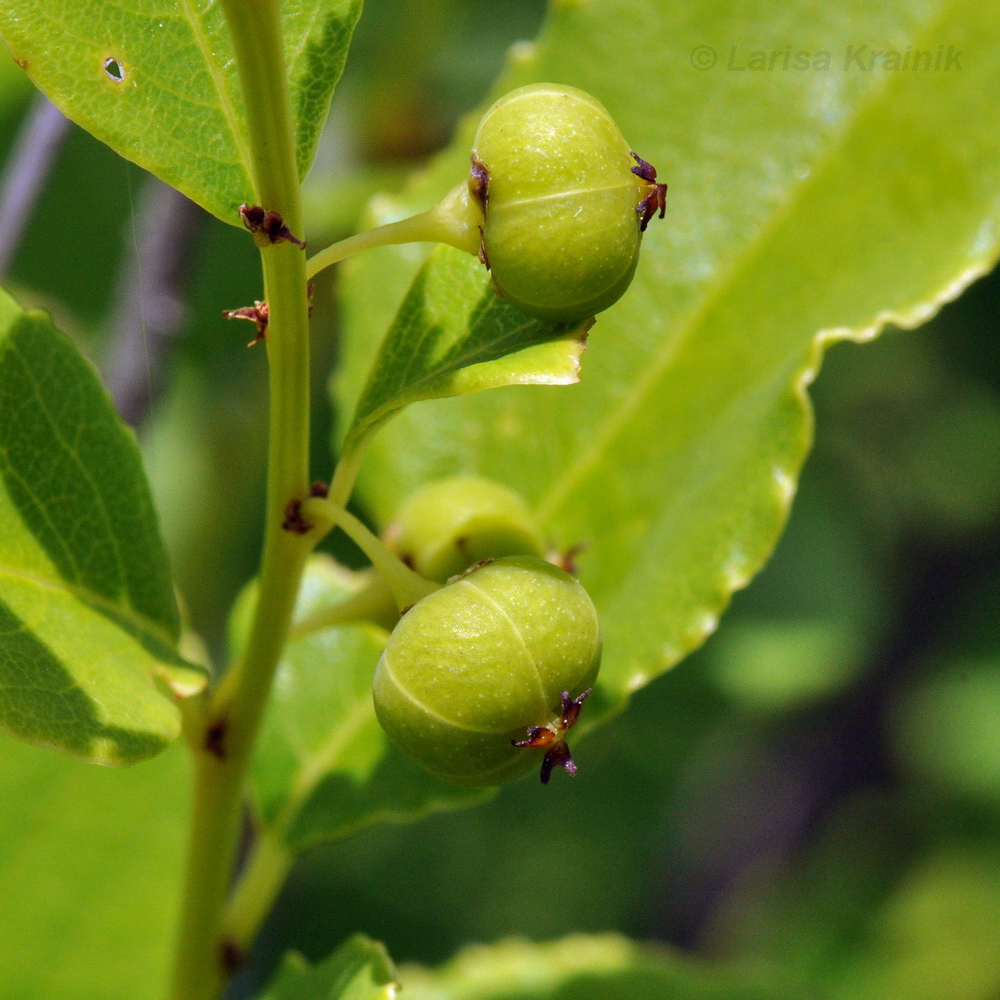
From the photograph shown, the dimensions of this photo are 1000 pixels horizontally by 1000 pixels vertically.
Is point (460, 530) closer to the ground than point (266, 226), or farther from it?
closer to the ground

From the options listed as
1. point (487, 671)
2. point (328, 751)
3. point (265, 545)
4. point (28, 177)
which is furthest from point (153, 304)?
point (487, 671)

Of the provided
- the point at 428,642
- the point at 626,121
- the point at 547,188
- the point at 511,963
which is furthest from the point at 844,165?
the point at 511,963

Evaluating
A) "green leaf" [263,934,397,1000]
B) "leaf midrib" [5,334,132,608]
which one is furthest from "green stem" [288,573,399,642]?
"green leaf" [263,934,397,1000]

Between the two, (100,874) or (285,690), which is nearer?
(285,690)

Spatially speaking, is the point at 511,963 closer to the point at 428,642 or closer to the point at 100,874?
the point at 100,874

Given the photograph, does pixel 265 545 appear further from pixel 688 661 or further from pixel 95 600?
pixel 688 661

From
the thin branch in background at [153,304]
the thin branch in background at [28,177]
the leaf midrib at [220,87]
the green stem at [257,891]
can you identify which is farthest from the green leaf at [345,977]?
the thin branch in background at [28,177]

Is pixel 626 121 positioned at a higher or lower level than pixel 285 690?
higher
